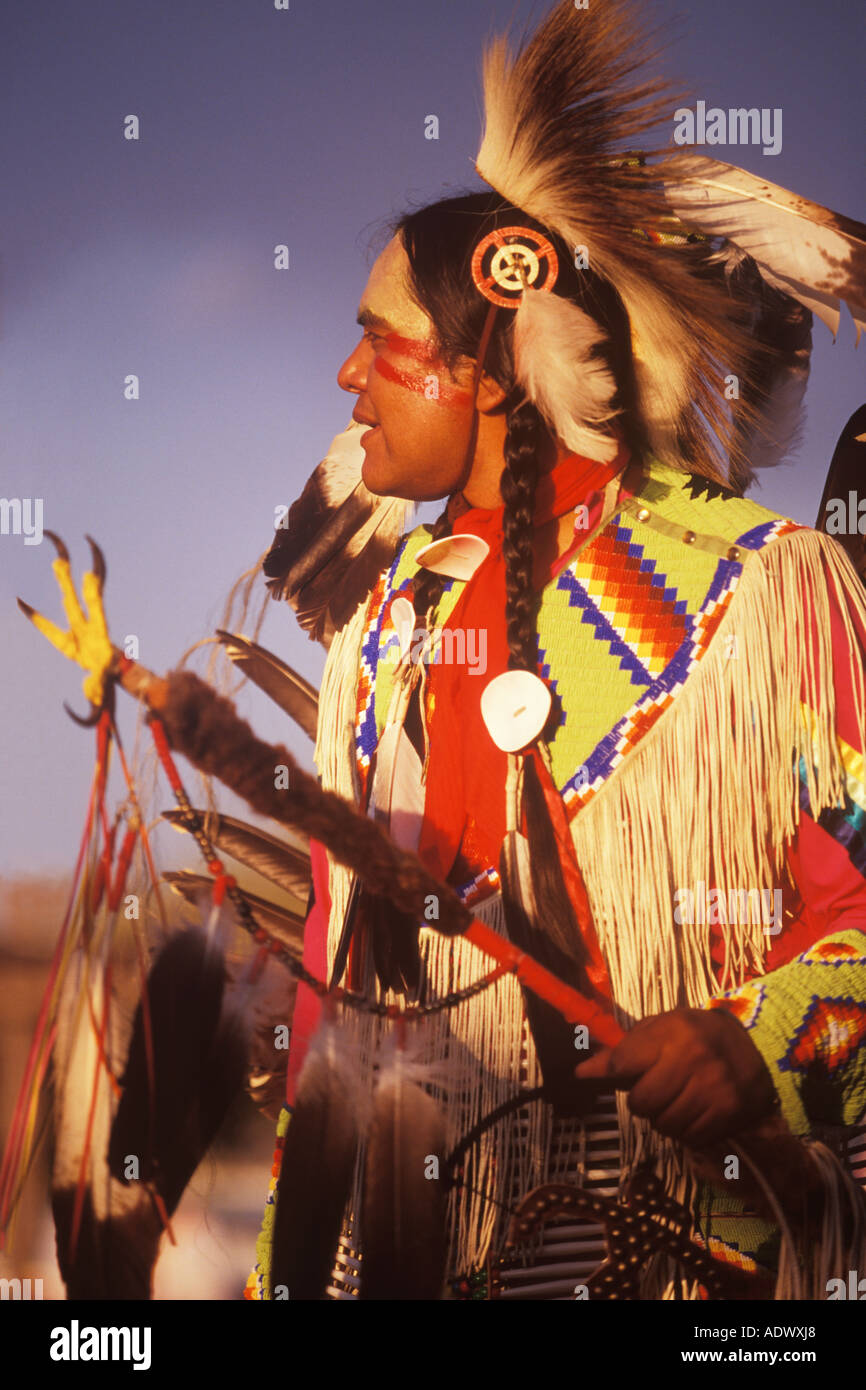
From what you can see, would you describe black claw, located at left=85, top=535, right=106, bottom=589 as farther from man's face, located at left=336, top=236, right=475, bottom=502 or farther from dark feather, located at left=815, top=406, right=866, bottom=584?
dark feather, located at left=815, top=406, right=866, bottom=584

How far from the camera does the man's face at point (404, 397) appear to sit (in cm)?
180

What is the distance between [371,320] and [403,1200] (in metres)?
1.27

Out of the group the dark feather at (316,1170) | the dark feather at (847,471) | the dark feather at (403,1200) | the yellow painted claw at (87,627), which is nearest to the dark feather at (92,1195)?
the dark feather at (316,1170)

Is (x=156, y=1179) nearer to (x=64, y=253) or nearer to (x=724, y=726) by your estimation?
(x=724, y=726)

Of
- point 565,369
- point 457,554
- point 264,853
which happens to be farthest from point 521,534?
point 264,853

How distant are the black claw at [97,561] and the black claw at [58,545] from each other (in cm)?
4

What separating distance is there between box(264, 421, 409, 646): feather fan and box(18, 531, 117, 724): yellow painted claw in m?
0.26

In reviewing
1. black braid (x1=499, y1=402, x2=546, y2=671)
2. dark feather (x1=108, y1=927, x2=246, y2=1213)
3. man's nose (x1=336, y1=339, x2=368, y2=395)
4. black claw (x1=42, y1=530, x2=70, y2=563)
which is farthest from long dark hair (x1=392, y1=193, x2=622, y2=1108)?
black claw (x1=42, y1=530, x2=70, y2=563)

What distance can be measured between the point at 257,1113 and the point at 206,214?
1358 mm

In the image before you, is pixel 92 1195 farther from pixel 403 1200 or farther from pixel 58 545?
pixel 58 545

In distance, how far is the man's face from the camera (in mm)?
1803

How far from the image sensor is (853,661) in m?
1.72

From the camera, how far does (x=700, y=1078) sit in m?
1.63
